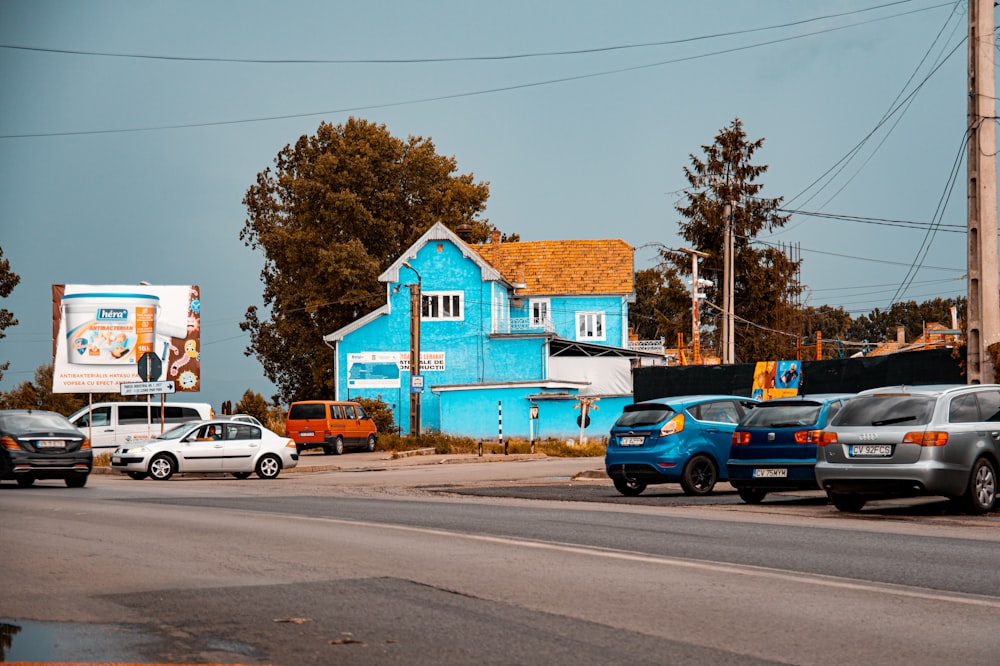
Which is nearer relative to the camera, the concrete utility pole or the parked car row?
the parked car row

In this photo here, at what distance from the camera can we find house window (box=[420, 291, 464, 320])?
60.9 m

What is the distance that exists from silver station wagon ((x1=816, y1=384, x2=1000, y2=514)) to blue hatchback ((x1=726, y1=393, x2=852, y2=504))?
1839 mm

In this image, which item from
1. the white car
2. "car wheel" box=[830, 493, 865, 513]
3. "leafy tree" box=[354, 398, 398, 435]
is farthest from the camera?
"leafy tree" box=[354, 398, 398, 435]

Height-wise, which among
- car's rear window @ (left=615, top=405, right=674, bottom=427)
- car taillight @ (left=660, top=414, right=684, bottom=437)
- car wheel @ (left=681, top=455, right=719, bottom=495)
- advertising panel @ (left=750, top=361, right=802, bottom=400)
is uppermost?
advertising panel @ (left=750, top=361, right=802, bottom=400)

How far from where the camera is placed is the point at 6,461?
24.5 m

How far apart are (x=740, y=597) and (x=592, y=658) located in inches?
98.6

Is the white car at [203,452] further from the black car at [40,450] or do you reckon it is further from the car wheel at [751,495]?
the car wheel at [751,495]

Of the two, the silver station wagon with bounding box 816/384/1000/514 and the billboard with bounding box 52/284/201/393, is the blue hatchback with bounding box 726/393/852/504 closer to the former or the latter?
the silver station wagon with bounding box 816/384/1000/514

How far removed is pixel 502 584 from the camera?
31.3ft

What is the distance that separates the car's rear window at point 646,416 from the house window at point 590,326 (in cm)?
4518

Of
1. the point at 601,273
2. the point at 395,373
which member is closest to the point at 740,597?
the point at 395,373

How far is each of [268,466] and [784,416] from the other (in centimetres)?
1544

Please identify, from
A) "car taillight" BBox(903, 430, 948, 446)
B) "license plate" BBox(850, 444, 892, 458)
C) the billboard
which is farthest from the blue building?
"car taillight" BBox(903, 430, 948, 446)

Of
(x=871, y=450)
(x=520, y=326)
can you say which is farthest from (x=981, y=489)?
(x=520, y=326)
